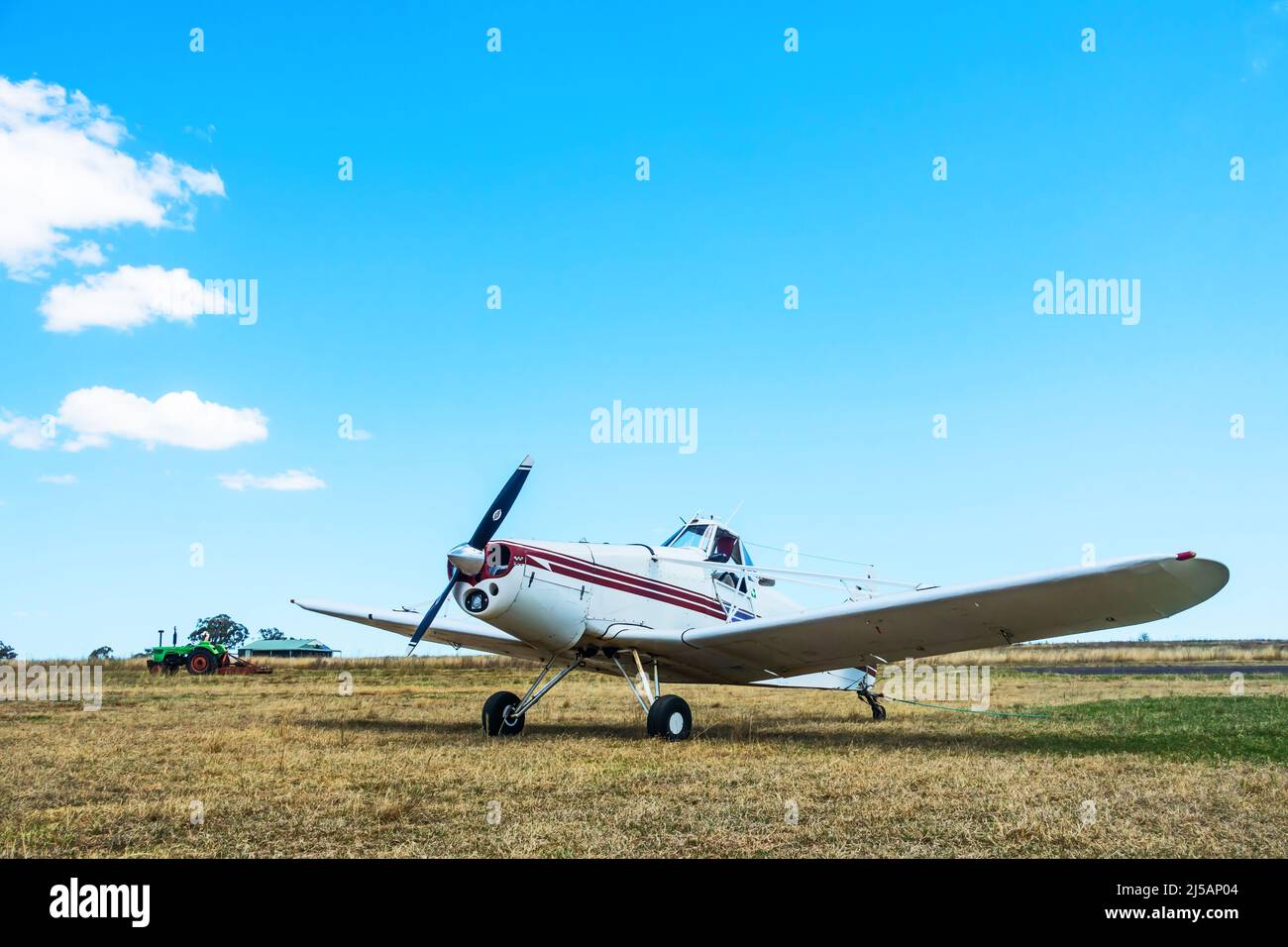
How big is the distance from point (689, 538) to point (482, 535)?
3.85m

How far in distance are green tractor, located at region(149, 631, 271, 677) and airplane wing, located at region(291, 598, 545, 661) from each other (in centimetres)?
2154

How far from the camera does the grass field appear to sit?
5.54 meters

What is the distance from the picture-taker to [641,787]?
24.3 feet

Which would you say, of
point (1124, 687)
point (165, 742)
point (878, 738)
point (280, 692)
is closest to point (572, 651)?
point (878, 738)

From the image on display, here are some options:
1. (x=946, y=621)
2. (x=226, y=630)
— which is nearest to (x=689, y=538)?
(x=946, y=621)

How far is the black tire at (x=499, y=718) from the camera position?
12.0 meters

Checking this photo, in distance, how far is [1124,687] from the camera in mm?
23641

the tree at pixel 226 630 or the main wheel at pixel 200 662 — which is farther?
the tree at pixel 226 630

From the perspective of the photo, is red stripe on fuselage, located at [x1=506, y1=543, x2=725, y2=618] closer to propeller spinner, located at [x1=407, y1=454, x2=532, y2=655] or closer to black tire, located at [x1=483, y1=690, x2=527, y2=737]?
propeller spinner, located at [x1=407, y1=454, x2=532, y2=655]

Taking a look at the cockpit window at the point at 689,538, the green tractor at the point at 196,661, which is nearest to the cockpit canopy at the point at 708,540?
the cockpit window at the point at 689,538

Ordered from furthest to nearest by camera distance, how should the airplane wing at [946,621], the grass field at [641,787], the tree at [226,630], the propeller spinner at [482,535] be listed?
the tree at [226,630] < the propeller spinner at [482,535] < the airplane wing at [946,621] < the grass field at [641,787]

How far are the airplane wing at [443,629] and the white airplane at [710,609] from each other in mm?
546

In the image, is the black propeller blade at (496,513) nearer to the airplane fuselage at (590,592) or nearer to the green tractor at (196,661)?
the airplane fuselage at (590,592)
